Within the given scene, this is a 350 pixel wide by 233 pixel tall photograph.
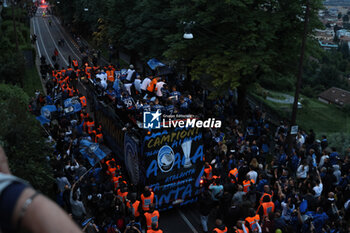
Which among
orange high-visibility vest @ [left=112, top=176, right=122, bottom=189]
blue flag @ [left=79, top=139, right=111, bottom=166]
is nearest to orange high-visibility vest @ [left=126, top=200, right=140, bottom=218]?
orange high-visibility vest @ [left=112, top=176, right=122, bottom=189]

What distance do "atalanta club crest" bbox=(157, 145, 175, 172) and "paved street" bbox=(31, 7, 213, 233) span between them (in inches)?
87.1

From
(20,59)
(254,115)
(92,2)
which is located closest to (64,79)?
(20,59)

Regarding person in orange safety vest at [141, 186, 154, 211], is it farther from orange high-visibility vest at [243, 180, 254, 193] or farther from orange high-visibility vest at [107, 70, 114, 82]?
→ orange high-visibility vest at [107, 70, 114, 82]

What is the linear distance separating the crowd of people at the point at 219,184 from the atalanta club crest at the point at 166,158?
0.98 m

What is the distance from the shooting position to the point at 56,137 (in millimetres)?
15594

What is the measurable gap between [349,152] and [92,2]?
39.0m

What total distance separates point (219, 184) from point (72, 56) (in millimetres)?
38734

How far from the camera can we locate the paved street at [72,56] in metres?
11.9

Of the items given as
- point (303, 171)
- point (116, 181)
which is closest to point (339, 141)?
point (303, 171)

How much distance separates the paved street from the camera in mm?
11859

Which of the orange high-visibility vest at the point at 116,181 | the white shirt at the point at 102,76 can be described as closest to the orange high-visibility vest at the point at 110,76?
the white shirt at the point at 102,76

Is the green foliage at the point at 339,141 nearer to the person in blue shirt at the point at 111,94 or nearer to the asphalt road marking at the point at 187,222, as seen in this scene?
the asphalt road marking at the point at 187,222

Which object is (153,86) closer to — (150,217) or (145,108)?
(145,108)

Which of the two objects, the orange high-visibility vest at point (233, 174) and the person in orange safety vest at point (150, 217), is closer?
the person in orange safety vest at point (150, 217)
